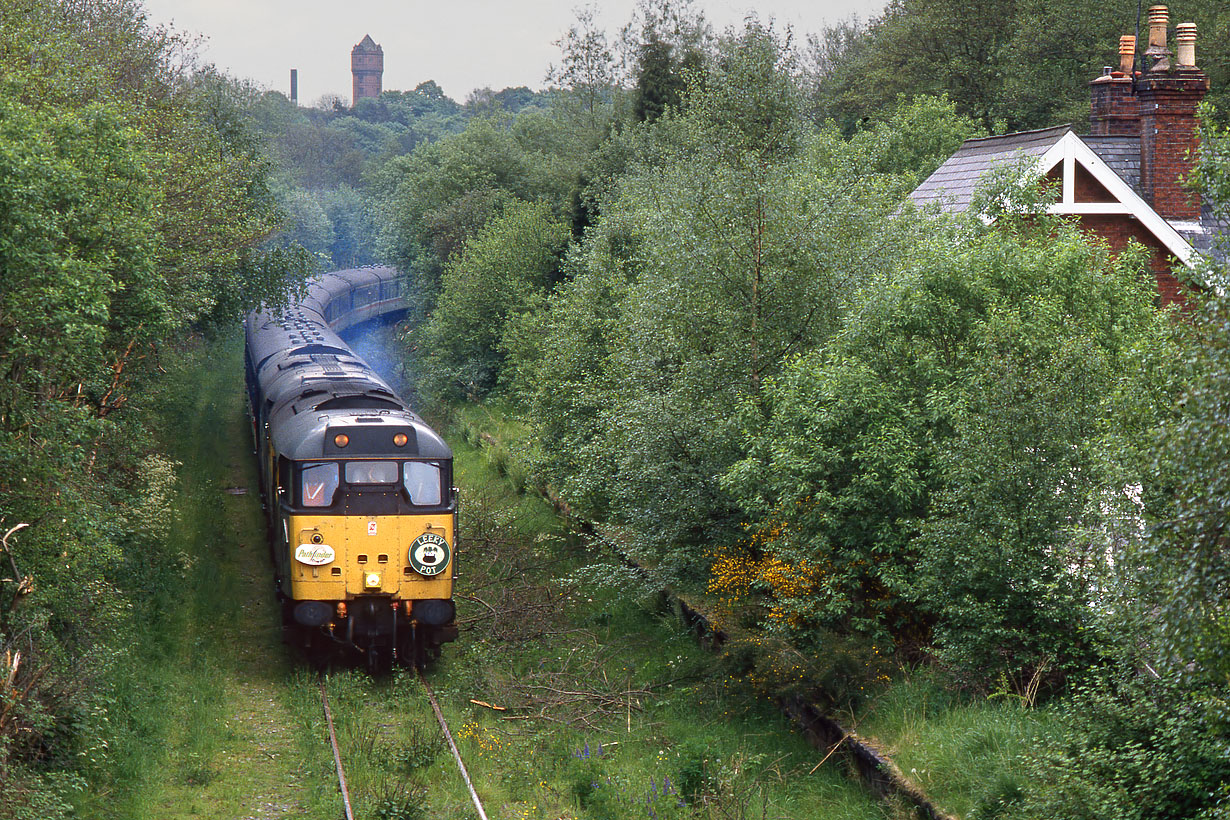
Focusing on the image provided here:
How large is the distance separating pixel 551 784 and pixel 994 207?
9.66m

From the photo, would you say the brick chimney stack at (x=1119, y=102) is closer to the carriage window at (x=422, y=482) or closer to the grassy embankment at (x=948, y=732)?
the grassy embankment at (x=948, y=732)

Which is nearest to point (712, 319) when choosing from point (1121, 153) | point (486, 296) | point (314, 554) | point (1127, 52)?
point (314, 554)

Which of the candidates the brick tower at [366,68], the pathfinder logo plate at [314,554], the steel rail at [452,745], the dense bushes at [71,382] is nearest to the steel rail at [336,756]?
the steel rail at [452,745]

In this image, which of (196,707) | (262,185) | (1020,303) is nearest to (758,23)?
(262,185)

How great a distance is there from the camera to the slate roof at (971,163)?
64.6 feet

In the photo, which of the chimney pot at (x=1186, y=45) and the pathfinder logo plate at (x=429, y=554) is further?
the chimney pot at (x=1186, y=45)

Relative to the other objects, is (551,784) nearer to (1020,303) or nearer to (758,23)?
(1020,303)

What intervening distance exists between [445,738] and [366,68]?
183 m

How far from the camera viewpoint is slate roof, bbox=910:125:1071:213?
64.6ft

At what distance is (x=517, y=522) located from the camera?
24.2m

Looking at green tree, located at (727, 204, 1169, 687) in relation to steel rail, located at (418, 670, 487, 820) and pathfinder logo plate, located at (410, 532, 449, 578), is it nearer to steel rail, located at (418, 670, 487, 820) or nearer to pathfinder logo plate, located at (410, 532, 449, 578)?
pathfinder logo plate, located at (410, 532, 449, 578)

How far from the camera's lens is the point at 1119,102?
70.8 ft

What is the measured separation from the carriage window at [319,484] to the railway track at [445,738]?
2.39 metres

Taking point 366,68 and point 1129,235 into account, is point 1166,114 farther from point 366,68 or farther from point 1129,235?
point 366,68
